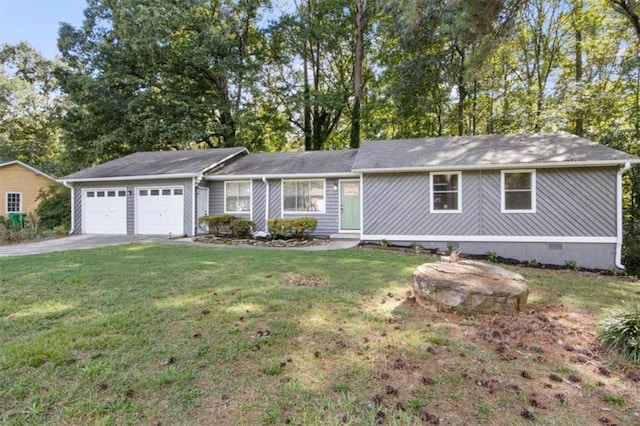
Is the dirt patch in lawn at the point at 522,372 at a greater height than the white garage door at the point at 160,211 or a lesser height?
lesser

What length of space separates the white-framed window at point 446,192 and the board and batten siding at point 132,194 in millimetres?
8386

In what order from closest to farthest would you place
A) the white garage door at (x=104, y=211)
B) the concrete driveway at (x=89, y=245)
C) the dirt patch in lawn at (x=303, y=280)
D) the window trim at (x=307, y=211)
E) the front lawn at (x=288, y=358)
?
the front lawn at (x=288, y=358) → the dirt patch in lawn at (x=303, y=280) → the concrete driveway at (x=89, y=245) → the window trim at (x=307, y=211) → the white garage door at (x=104, y=211)

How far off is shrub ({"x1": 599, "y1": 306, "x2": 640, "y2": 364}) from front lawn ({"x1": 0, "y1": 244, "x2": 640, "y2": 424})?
141 mm

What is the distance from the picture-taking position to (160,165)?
46.4ft

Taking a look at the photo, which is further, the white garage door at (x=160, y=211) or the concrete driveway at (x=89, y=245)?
the white garage door at (x=160, y=211)

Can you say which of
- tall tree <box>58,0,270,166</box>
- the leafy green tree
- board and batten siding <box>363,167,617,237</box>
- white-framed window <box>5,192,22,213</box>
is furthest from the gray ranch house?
the leafy green tree

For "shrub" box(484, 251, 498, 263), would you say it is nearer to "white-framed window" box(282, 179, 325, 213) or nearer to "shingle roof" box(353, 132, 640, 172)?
"shingle roof" box(353, 132, 640, 172)

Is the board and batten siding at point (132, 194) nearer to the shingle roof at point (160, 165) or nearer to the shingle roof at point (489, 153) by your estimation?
the shingle roof at point (160, 165)

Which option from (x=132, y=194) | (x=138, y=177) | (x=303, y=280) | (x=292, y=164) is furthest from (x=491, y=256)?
(x=132, y=194)

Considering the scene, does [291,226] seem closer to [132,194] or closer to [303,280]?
[303,280]

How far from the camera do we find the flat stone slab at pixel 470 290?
4.13 meters

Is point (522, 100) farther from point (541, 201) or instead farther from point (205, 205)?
point (205, 205)

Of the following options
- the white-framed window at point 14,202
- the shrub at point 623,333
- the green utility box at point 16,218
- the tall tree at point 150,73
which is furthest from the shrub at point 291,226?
the white-framed window at point 14,202

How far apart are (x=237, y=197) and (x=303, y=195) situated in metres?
2.63
